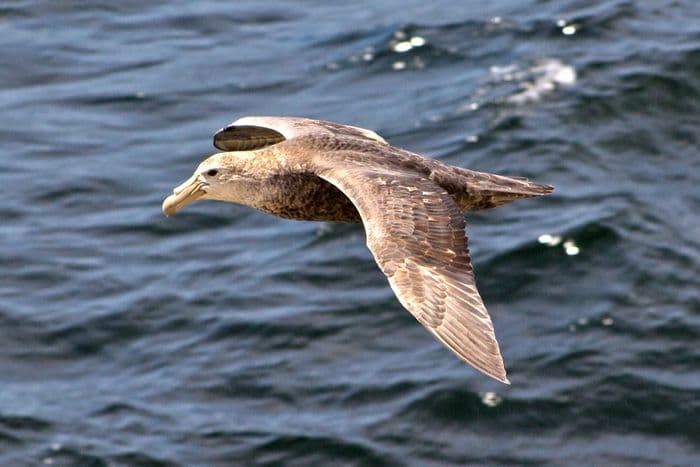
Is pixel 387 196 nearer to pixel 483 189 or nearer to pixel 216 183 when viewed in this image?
pixel 483 189

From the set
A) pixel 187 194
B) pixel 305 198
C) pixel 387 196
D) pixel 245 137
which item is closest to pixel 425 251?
pixel 387 196

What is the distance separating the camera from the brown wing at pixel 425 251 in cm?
997

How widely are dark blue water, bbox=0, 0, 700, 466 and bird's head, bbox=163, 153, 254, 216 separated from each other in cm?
746

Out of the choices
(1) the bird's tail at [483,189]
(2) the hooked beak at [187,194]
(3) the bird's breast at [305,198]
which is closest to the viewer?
(3) the bird's breast at [305,198]

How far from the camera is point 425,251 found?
10.6m

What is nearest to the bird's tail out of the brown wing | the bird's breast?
the brown wing

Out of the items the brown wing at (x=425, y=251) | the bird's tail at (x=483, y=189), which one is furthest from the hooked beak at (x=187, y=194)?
the bird's tail at (x=483, y=189)

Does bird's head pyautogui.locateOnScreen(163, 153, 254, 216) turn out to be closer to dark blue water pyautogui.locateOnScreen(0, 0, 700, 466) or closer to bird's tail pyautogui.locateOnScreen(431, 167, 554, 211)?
bird's tail pyautogui.locateOnScreen(431, 167, 554, 211)

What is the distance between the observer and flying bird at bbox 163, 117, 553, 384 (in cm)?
1018

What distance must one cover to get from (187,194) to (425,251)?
7.94 feet

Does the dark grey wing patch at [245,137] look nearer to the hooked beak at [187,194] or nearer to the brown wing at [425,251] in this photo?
the hooked beak at [187,194]

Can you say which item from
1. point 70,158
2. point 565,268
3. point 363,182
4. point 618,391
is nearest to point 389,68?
point 70,158

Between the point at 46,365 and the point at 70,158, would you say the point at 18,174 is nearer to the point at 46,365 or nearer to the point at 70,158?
the point at 70,158

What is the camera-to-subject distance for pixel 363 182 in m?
11.0
